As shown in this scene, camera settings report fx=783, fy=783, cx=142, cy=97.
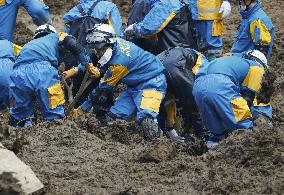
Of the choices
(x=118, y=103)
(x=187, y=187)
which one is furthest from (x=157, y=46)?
(x=187, y=187)

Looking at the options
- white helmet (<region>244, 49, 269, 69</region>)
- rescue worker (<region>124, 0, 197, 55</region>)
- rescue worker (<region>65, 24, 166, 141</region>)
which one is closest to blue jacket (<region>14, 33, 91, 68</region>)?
rescue worker (<region>65, 24, 166, 141</region>)

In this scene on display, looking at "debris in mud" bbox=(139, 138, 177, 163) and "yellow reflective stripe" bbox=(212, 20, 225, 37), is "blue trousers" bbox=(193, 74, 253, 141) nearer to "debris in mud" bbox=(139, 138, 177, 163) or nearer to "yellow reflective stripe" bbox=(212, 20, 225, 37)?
"debris in mud" bbox=(139, 138, 177, 163)

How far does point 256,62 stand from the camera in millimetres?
8453

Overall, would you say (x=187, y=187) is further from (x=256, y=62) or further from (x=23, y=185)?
(x=256, y=62)

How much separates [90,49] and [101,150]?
5.79ft

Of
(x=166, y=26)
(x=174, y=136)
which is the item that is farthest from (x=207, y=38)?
(x=174, y=136)

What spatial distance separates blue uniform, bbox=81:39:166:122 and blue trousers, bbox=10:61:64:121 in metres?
0.52

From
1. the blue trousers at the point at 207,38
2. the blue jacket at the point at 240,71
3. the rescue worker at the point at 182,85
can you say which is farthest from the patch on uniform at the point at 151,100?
the blue trousers at the point at 207,38

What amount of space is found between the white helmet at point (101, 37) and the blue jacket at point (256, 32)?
198 cm

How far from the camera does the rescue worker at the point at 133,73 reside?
8.98 metres

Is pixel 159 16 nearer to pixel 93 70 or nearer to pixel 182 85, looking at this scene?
pixel 182 85

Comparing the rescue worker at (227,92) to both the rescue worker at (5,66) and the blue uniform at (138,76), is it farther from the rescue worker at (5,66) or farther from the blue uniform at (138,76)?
the rescue worker at (5,66)

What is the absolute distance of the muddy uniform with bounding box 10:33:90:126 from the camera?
932cm

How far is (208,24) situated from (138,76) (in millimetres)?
2093
